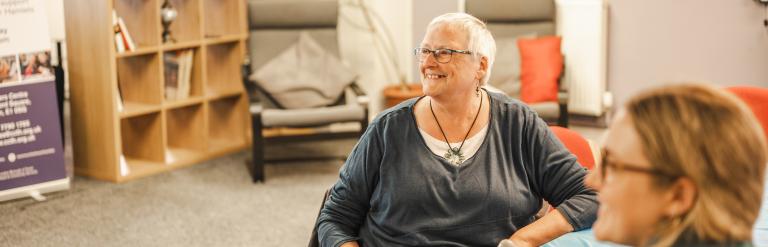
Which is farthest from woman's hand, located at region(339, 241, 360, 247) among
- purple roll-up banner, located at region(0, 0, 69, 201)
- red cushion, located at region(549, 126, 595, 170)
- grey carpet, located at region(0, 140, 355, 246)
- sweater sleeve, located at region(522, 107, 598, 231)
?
purple roll-up banner, located at region(0, 0, 69, 201)

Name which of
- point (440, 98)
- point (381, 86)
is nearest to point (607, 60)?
point (381, 86)

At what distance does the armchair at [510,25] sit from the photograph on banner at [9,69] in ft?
8.33

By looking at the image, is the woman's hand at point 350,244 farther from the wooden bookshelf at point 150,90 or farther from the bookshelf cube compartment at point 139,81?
the bookshelf cube compartment at point 139,81

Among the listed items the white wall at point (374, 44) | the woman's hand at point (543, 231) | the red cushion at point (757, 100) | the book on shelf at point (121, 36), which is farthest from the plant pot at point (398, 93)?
the woman's hand at point (543, 231)

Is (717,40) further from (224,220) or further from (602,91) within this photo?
(224,220)

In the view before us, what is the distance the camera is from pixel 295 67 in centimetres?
530

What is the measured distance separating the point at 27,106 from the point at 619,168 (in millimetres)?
3880

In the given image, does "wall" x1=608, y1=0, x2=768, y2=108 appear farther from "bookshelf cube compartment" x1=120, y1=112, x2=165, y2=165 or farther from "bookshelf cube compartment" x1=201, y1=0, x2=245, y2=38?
"bookshelf cube compartment" x1=120, y1=112, x2=165, y2=165

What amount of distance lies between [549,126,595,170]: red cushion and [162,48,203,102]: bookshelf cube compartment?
10.2 ft

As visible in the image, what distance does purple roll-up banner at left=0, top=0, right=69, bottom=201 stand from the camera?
4.36m

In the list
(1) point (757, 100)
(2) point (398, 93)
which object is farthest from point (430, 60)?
(2) point (398, 93)

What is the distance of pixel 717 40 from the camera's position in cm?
545

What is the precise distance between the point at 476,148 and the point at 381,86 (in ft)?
12.6

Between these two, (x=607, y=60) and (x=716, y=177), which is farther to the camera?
(x=607, y=60)
